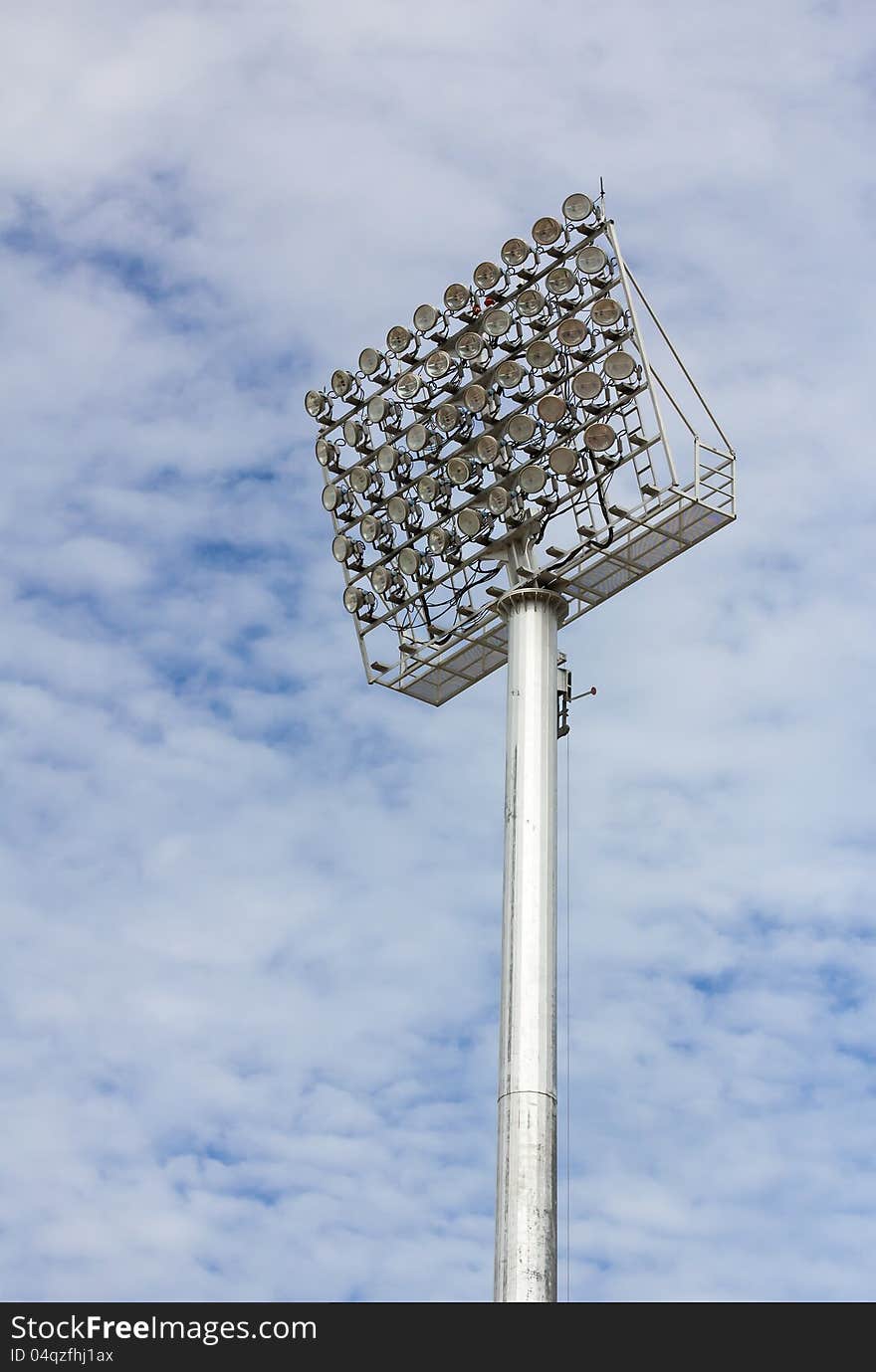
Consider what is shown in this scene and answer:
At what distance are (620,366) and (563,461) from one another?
2.41 metres

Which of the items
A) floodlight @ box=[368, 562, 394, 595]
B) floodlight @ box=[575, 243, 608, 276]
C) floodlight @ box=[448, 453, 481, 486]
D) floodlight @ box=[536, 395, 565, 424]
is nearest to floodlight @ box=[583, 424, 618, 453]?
floodlight @ box=[536, 395, 565, 424]

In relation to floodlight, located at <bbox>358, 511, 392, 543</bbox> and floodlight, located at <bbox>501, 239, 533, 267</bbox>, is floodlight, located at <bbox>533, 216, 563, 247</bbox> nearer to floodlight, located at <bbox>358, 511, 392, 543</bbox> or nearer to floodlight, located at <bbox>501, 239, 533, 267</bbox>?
floodlight, located at <bbox>501, 239, 533, 267</bbox>

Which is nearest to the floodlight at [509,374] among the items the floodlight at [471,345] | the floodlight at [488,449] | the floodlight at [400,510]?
the floodlight at [471,345]

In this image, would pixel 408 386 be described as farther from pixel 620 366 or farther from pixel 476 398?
pixel 620 366

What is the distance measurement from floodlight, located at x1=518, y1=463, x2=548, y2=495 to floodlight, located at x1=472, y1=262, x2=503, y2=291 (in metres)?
5.13

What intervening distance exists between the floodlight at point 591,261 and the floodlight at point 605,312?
98cm

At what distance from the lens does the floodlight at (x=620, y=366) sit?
1884 inches

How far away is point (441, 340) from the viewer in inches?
2071

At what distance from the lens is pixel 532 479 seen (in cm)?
4859

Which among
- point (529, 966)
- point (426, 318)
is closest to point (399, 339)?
point (426, 318)

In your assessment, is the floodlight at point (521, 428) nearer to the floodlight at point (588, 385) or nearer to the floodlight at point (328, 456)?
the floodlight at point (588, 385)
